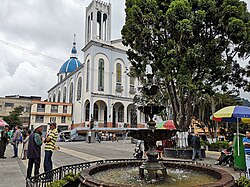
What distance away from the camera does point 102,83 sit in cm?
4050

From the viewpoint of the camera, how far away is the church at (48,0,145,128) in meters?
39.8

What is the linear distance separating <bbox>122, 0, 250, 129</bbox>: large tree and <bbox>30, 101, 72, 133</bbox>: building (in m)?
35.2

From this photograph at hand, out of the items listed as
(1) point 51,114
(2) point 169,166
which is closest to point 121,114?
(1) point 51,114

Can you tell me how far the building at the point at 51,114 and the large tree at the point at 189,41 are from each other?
35242 mm

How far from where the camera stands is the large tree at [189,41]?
1234 centimetres

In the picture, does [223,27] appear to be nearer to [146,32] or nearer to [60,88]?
[146,32]

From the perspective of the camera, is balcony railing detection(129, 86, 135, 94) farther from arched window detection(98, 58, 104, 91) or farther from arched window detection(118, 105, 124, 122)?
arched window detection(98, 58, 104, 91)

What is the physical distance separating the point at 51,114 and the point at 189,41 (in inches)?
1513

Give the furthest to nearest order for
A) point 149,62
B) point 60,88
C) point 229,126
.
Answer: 1. point 60,88
2. point 229,126
3. point 149,62

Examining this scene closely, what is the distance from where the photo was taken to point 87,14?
43.9 m

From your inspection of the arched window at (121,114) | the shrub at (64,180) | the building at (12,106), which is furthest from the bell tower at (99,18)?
the shrub at (64,180)

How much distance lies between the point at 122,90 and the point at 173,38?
29.9 meters

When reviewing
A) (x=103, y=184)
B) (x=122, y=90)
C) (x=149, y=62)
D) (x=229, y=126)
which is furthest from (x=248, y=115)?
(x=122, y=90)

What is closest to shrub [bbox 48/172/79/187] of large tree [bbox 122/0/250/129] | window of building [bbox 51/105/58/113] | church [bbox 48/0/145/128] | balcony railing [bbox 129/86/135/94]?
large tree [bbox 122/0/250/129]
